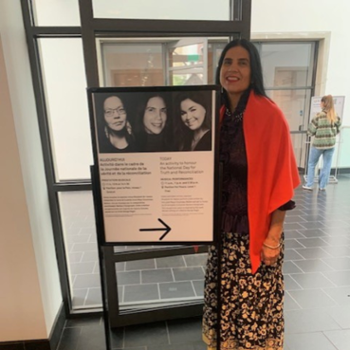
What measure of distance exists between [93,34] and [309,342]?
92.3 inches

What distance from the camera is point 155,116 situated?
4.13 feet

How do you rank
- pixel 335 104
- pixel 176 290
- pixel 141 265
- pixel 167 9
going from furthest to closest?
pixel 335 104
pixel 141 265
pixel 176 290
pixel 167 9

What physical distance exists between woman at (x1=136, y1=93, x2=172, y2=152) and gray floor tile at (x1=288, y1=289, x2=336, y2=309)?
1.91 meters

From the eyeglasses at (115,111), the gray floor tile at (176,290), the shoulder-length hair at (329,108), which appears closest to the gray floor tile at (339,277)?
the gray floor tile at (176,290)

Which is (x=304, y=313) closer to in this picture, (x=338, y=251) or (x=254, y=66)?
(x=338, y=251)

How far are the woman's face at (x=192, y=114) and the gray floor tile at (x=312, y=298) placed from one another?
1888 mm

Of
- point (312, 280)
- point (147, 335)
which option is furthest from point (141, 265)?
point (312, 280)

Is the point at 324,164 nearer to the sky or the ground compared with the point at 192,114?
nearer to the ground

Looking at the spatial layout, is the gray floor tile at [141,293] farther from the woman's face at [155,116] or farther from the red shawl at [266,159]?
the woman's face at [155,116]

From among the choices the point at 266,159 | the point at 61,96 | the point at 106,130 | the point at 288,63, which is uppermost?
the point at 288,63

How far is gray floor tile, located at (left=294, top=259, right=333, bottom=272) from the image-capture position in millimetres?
2871

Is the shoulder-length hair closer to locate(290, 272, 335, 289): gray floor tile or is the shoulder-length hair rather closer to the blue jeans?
the blue jeans

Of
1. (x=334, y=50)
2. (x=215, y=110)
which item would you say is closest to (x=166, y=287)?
(x=215, y=110)

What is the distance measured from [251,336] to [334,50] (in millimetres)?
6329
